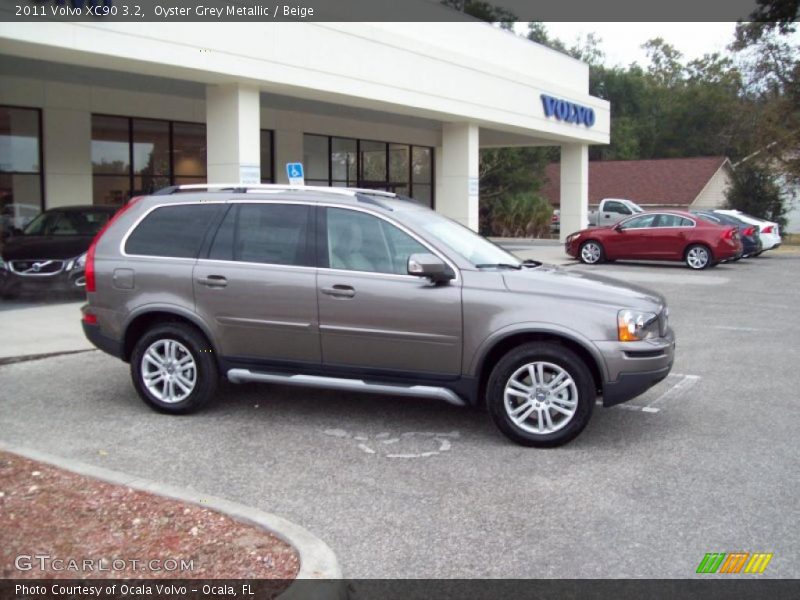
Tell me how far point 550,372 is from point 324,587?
9.93 ft

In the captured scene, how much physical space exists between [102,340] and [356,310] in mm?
2386

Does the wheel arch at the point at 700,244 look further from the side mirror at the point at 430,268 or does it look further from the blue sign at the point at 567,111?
the side mirror at the point at 430,268

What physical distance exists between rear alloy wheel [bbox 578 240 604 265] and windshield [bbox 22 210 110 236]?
1324 cm

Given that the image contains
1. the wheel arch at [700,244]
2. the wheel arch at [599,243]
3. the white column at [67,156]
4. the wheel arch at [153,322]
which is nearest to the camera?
the wheel arch at [153,322]

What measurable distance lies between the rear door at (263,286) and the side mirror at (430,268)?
868mm

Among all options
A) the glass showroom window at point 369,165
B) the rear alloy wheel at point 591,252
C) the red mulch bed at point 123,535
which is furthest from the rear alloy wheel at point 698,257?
the red mulch bed at point 123,535

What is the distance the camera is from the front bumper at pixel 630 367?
6293mm

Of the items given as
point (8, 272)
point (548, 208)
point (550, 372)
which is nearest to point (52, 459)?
point (550, 372)

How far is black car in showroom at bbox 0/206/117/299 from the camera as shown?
1403 cm

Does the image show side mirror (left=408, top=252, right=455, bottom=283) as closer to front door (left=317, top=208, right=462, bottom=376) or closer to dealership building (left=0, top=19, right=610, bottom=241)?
front door (left=317, top=208, right=462, bottom=376)

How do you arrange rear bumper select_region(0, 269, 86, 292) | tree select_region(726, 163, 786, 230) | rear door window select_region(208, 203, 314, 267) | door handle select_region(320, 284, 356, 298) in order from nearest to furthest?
1. door handle select_region(320, 284, 356, 298)
2. rear door window select_region(208, 203, 314, 267)
3. rear bumper select_region(0, 269, 86, 292)
4. tree select_region(726, 163, 786, 230)

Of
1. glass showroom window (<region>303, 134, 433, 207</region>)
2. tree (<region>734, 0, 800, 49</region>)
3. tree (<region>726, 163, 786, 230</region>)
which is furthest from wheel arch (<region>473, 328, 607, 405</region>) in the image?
tree (<region>734, 0, 800, 49</region>)

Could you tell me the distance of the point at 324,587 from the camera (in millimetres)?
3920

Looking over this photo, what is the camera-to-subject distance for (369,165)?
90.5ft
